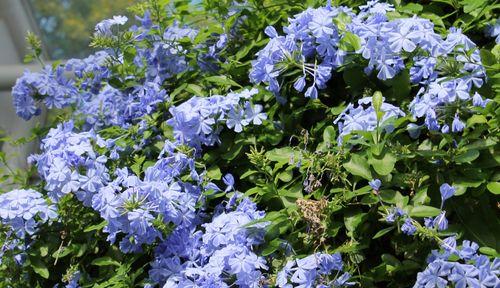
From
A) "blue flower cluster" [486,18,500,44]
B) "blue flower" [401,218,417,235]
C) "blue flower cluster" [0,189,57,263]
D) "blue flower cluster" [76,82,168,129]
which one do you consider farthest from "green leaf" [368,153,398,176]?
"blue flower cluster" [0,189,57,263]

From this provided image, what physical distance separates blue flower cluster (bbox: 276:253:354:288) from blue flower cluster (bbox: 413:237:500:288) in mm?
167

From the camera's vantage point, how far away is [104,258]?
1.92 meters

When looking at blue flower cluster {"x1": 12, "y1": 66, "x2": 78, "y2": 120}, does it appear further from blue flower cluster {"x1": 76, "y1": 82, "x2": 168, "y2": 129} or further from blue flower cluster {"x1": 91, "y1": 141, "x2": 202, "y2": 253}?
blue flower cluster {"x1": 91, "y1": 141, "x2": 202, "y2": 253}

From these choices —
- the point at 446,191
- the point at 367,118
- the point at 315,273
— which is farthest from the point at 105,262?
the point at 446,191

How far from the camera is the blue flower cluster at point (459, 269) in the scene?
1384 mm

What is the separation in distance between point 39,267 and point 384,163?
96cm

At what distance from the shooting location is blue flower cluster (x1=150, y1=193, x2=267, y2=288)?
1.59 m

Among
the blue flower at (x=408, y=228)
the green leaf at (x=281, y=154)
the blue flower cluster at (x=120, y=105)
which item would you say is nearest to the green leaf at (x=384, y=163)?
the blue flower at (x=408, y=228)

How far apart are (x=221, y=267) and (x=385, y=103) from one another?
0.49 metres

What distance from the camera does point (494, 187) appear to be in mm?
1503

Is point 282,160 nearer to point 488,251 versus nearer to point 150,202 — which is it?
point 150,202

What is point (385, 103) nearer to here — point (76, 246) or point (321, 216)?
point (321, 216)

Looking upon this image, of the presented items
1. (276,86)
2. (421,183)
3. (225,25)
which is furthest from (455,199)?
(225,25)

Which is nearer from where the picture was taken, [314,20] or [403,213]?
[403,213]
